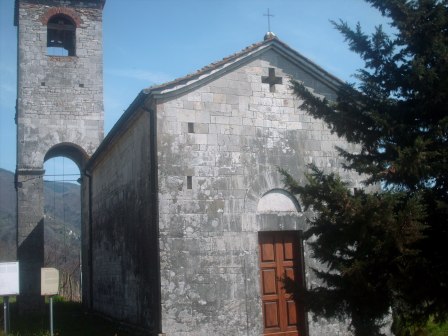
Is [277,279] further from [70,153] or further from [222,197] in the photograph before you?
[70,153]

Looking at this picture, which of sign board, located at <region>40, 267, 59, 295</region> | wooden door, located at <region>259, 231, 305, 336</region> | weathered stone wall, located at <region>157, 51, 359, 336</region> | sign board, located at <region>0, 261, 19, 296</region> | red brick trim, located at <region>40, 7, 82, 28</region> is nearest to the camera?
weathered stone wall, located at <region>157, 51, 359, 336</region>

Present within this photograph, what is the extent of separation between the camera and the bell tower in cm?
1889

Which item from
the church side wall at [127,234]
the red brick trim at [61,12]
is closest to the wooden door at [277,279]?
the church side wall at [127,234]

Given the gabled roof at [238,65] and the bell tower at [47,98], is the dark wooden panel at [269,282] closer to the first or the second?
the gabled roof at [238,65]

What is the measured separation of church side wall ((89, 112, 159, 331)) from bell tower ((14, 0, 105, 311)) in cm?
304

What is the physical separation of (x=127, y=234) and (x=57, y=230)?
45500 millimetres

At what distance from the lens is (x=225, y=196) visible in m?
10.5

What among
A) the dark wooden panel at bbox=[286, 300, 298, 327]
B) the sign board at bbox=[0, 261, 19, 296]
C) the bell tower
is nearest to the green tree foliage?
the dark wooden panel at bbox=[286, 300, 298, 327]

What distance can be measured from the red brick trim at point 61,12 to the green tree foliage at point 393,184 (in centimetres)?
1603

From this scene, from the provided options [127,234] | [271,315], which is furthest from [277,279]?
[127,234]

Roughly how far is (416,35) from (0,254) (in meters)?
50.9

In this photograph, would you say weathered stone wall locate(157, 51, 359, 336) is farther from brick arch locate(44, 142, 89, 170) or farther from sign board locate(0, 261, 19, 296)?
brick arch locate(44, 142, 89, 170)

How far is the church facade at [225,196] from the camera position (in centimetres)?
994

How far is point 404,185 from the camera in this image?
6590mm
